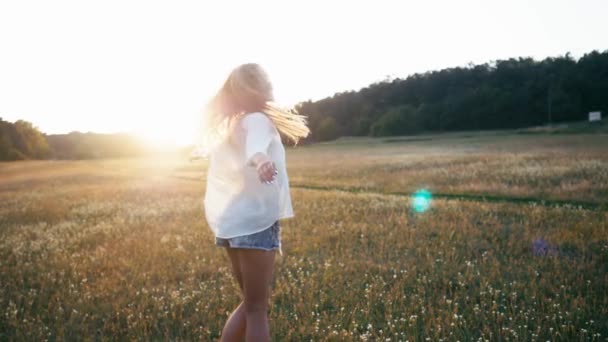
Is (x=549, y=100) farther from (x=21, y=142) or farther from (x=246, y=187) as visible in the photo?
(x=21, y=142)

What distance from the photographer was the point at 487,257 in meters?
6.76

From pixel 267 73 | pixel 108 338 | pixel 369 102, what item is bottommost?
pixel 108 338

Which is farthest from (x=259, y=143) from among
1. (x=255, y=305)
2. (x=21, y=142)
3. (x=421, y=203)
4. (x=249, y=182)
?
A: (x=21, y=142)

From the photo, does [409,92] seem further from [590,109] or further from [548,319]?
[548,319]

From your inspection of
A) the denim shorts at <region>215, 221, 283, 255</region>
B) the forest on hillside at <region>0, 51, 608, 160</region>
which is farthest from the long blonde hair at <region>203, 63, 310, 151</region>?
the forest on hillside at <region>0, 51, 608, 160</region>

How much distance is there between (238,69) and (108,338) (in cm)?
365

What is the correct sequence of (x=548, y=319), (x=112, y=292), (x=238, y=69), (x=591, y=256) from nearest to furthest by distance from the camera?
1. (x=238, y=69)
2. (x=548, y=319)
3. (x=112, y=292)
4. (x=591, y=256)

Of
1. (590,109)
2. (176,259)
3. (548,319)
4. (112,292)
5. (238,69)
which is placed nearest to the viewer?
(238,69)

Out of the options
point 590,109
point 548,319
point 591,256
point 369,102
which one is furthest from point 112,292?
point 369,102

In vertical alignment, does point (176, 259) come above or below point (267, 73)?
below

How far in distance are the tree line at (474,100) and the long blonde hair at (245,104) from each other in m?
103

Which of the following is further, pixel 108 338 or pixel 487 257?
pixel 487 257

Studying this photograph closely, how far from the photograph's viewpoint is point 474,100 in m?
102

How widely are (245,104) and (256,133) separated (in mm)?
416
